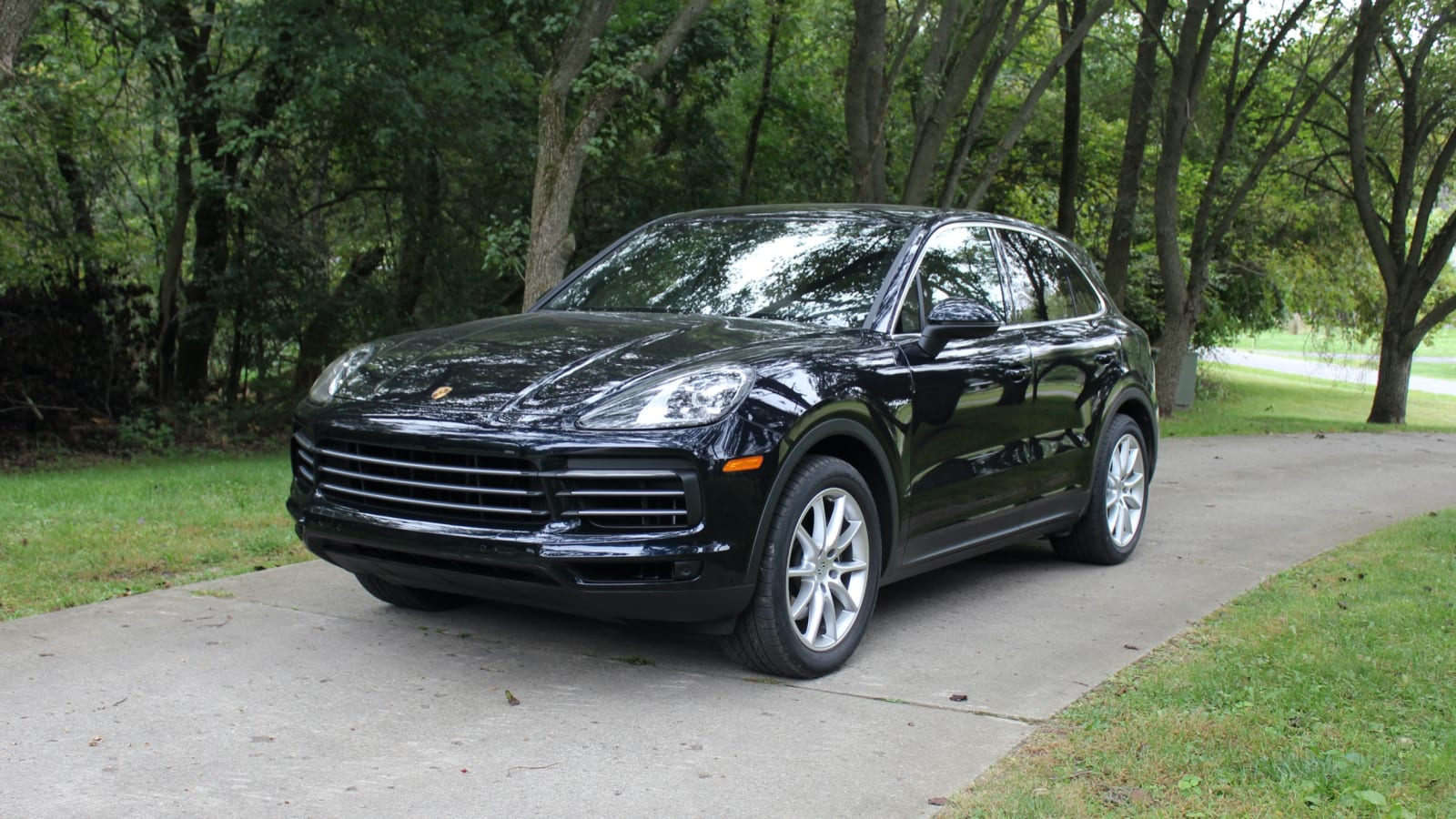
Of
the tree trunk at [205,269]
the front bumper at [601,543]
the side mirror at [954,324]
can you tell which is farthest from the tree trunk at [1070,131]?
the front bumper at [601,543]

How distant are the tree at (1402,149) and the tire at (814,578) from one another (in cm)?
1887

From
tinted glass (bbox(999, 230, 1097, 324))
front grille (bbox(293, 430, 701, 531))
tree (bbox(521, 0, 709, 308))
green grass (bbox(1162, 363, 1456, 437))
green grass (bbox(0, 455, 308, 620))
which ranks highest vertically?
tree (bbox(521, 0, 709, 308))

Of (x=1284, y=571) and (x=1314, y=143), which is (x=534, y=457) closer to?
(x=1284, y=571)

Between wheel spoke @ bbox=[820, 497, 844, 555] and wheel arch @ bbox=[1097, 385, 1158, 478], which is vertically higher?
wheel arch @ bbox=[1097, 385, 1158, 478]

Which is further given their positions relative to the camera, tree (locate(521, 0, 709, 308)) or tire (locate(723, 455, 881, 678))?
tree (locate(521, 0, 709, 308))

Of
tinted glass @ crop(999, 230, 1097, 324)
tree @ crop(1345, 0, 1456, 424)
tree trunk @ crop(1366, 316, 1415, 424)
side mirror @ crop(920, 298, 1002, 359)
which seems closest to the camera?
side mirror @ crop(920, 298, 1002, 359)

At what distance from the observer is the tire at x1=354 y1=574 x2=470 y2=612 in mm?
5434

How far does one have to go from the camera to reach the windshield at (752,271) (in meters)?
5.38

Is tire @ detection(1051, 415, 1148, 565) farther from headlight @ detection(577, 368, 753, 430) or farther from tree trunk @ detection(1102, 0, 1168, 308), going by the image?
tree trunk @ detection(1102, 0, 1168, 308)

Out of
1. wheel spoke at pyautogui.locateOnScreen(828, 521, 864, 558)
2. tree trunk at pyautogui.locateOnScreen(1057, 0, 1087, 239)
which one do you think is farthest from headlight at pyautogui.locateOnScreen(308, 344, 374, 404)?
tree trunk at pyautogui.locateOnScreen(1057, 0, 1087, 239)

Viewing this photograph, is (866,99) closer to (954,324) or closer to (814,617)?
(954,324)

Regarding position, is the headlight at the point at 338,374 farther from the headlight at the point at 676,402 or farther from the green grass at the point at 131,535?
the green grass at the point at 131,535

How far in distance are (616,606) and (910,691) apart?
3.65 ft

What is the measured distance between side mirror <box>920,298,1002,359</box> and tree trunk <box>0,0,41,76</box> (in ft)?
17.2
